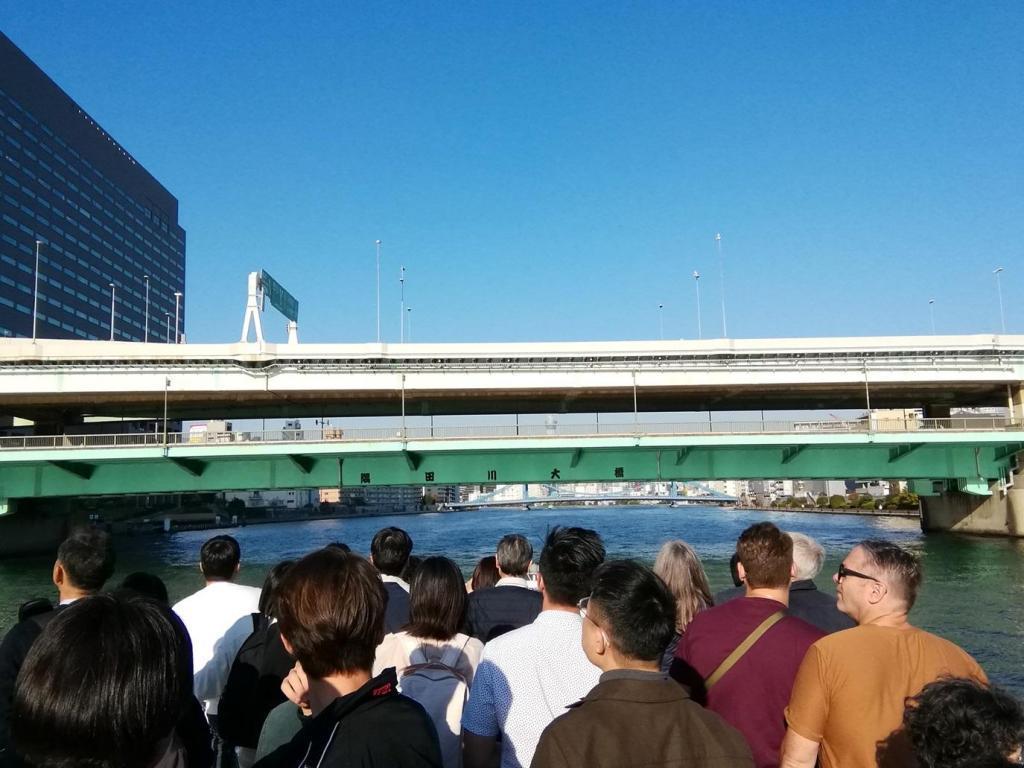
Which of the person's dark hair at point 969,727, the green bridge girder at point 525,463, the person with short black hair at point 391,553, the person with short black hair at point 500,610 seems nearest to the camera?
the person's dark hair at point 969,727

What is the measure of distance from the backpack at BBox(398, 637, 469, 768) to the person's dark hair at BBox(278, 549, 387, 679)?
1.30 m

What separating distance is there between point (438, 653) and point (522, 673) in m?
0.71

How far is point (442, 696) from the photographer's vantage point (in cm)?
384

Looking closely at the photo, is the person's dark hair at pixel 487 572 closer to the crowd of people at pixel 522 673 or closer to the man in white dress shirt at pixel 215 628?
the crowd of people at pixel 522 673

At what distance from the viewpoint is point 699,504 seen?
517 ft

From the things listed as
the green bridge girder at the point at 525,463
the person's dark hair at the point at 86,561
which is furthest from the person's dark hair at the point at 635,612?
the green bridge girder at the point at 525,463

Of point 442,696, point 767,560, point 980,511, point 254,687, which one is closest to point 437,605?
point 442,696

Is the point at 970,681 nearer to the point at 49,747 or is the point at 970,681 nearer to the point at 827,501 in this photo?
the point at 49,747

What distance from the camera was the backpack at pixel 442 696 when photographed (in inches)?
150

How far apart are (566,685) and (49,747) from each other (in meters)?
2.20

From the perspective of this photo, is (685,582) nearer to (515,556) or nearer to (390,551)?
(515,556)

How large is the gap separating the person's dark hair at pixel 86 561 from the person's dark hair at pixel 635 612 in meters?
3.01

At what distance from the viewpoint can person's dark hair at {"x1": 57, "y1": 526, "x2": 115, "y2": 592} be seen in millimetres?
4242

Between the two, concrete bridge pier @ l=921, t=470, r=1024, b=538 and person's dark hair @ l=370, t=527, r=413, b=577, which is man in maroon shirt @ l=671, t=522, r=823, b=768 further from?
concrete bridge pier @ l=921, t=470, r=1024, b=538
